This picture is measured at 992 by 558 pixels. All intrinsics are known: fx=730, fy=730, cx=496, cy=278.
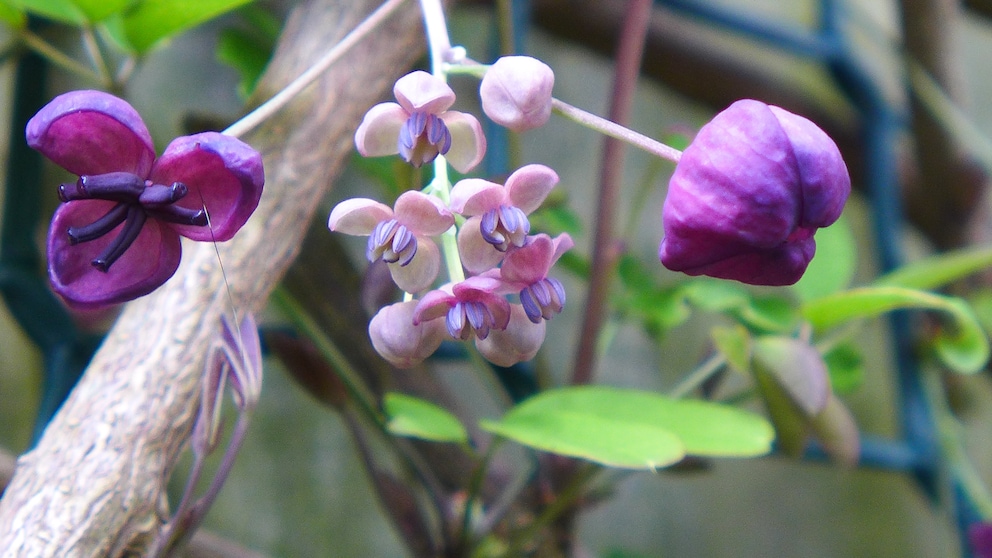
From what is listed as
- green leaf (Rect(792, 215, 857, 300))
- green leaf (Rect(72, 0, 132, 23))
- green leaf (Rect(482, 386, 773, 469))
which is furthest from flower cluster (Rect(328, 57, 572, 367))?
green leaf (Rect(792, 215, 857, 300))

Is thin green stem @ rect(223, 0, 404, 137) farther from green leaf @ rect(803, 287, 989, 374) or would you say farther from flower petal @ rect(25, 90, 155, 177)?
green leaf @ rect(803, 287, 989, 374)

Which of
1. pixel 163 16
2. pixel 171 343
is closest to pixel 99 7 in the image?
pixel 163 16

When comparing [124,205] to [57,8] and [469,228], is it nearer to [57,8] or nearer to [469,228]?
[469,228]

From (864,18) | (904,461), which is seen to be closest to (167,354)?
(904,461)

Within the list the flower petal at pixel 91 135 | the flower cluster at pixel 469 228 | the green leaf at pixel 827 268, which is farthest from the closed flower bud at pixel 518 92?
the green leaf at pixel 827 268

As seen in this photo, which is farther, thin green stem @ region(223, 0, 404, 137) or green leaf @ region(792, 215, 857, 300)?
green leaf @ region(792, 215, 857, 300)

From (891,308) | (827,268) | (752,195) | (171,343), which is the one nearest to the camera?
(752,195)

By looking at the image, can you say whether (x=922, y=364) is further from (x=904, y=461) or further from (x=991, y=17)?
(x=991, y=17)
